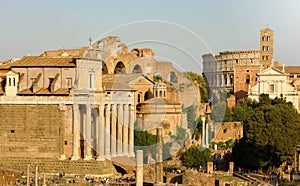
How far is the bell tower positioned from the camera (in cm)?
9550

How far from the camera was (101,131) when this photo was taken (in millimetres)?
44344

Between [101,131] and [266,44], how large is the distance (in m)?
54.7

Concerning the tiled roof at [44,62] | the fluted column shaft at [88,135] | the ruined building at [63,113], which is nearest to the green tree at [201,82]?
the ruined building at [63,113]

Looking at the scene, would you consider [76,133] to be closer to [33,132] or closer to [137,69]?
[33,132]

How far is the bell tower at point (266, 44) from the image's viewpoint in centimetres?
9550

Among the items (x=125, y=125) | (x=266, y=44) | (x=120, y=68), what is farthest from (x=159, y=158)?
(x=266, y=44)

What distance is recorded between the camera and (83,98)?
43750mm

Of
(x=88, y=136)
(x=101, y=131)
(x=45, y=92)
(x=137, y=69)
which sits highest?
(x=137, y=69)

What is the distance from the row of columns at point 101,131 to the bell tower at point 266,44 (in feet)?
166

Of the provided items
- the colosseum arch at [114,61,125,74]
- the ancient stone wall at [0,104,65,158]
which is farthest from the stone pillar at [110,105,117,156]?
the colosseum arch at [114,61,125,74]

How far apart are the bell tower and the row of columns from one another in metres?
50.6

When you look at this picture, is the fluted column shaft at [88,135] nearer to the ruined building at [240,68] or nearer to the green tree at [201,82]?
the green tree at [201,82]

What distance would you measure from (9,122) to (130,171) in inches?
287

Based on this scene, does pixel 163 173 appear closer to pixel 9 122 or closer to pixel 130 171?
pixel 130 171
